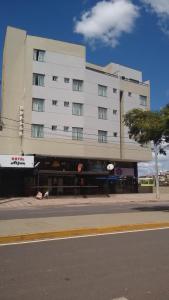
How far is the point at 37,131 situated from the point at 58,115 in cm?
332

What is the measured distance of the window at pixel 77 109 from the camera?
45656mm

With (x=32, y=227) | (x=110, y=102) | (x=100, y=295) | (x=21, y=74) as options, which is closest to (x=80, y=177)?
(x=110, y=102)

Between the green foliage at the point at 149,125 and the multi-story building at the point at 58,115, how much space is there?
65.9 feet

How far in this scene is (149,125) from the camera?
20.6m

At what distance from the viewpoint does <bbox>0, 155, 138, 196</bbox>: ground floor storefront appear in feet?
141

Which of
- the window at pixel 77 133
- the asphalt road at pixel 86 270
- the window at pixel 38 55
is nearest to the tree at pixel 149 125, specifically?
the asphalt road at pixel 86 270

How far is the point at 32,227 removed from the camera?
12.5 metres

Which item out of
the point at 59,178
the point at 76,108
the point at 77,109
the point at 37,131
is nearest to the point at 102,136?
the point at 77,109

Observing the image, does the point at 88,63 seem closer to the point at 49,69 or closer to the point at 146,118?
the point at 49,69

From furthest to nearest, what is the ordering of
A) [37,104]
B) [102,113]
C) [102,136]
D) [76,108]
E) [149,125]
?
[102,113] < [102,136] < [76,108] < [37,104] < [149,125]

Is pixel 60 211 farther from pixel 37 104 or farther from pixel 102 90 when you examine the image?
pixel 102 90

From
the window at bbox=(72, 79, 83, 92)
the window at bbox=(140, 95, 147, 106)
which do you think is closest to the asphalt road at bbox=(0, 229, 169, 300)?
the window at bbox=(72, 79, 83, 92)

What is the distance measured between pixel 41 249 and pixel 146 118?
1292 cm

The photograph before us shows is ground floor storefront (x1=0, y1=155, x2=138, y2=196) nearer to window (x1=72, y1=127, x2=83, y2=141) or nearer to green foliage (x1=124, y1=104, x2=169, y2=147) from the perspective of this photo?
window (x1=72, y1=127, x2=83, y2=141)
